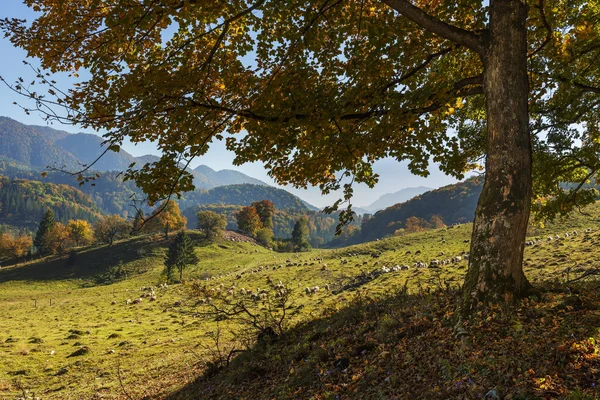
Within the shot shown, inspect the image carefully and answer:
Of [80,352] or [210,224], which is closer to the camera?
[80,352]

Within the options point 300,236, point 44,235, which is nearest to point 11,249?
point 44,235

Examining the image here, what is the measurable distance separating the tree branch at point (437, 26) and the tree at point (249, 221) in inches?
4638

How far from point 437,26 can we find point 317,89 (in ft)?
9.39

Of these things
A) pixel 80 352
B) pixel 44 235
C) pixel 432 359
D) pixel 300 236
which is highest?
pixel 432 359

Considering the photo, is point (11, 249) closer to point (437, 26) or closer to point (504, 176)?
point (437, 26)

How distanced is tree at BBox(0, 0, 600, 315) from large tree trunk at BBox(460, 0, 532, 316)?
20 millimetres

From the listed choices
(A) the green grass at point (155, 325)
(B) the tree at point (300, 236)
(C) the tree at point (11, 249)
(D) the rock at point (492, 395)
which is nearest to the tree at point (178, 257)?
→ (A) the green grass at point (155, 325)

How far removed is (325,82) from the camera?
905cm

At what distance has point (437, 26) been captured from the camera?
7035mm

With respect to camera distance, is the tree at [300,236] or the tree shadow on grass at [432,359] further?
the tree at [300,236]

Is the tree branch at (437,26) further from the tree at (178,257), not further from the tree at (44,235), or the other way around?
the tree at (44,235)

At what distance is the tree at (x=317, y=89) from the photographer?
6234 mm

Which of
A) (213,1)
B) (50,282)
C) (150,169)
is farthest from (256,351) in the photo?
(50,282)

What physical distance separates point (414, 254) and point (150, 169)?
37.1 metres
